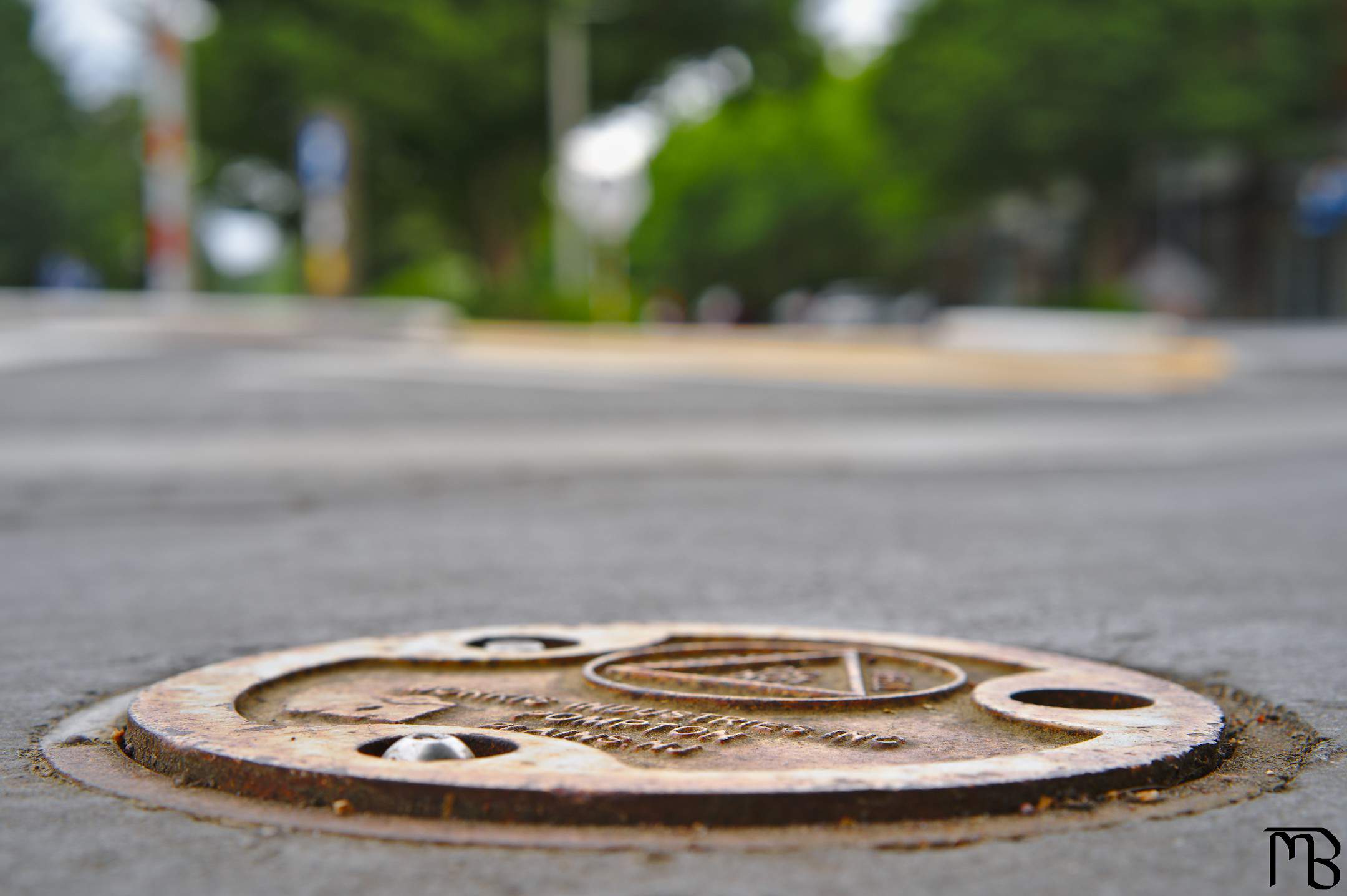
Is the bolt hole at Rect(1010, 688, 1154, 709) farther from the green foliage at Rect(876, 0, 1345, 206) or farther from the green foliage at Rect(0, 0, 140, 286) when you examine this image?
the green foliage at Rect(0, 0, 140, 286)

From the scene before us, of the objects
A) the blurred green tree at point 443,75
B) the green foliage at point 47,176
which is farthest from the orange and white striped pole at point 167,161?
the green foliage at point 47,176

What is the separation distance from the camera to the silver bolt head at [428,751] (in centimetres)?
305

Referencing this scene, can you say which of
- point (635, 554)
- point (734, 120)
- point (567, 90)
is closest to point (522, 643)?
point (635, 554)

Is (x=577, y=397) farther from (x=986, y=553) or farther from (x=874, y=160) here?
(x=874, y=160)

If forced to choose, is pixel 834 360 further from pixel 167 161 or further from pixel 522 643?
pixel 522 643

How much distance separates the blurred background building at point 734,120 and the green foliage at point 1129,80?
0.06 meters

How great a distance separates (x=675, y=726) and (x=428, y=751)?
525mm

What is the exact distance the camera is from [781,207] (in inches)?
2499

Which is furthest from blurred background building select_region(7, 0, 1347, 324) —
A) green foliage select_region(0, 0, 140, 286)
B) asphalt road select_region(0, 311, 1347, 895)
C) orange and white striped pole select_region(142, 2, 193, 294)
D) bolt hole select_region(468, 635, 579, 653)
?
bolt hole select_region(468, 635, 579, 653)

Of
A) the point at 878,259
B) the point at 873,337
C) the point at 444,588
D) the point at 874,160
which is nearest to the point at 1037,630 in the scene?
the point at 444,588

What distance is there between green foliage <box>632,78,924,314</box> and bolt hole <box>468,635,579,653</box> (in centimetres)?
5506

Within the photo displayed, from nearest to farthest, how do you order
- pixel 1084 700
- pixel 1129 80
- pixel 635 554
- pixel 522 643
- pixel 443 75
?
pixel 1084 700 < pixel 522 643 < pixel 635 554 < pixel 443 75 < pixel 1129 80

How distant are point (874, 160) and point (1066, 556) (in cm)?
4264

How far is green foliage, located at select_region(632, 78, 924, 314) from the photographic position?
6306cm
